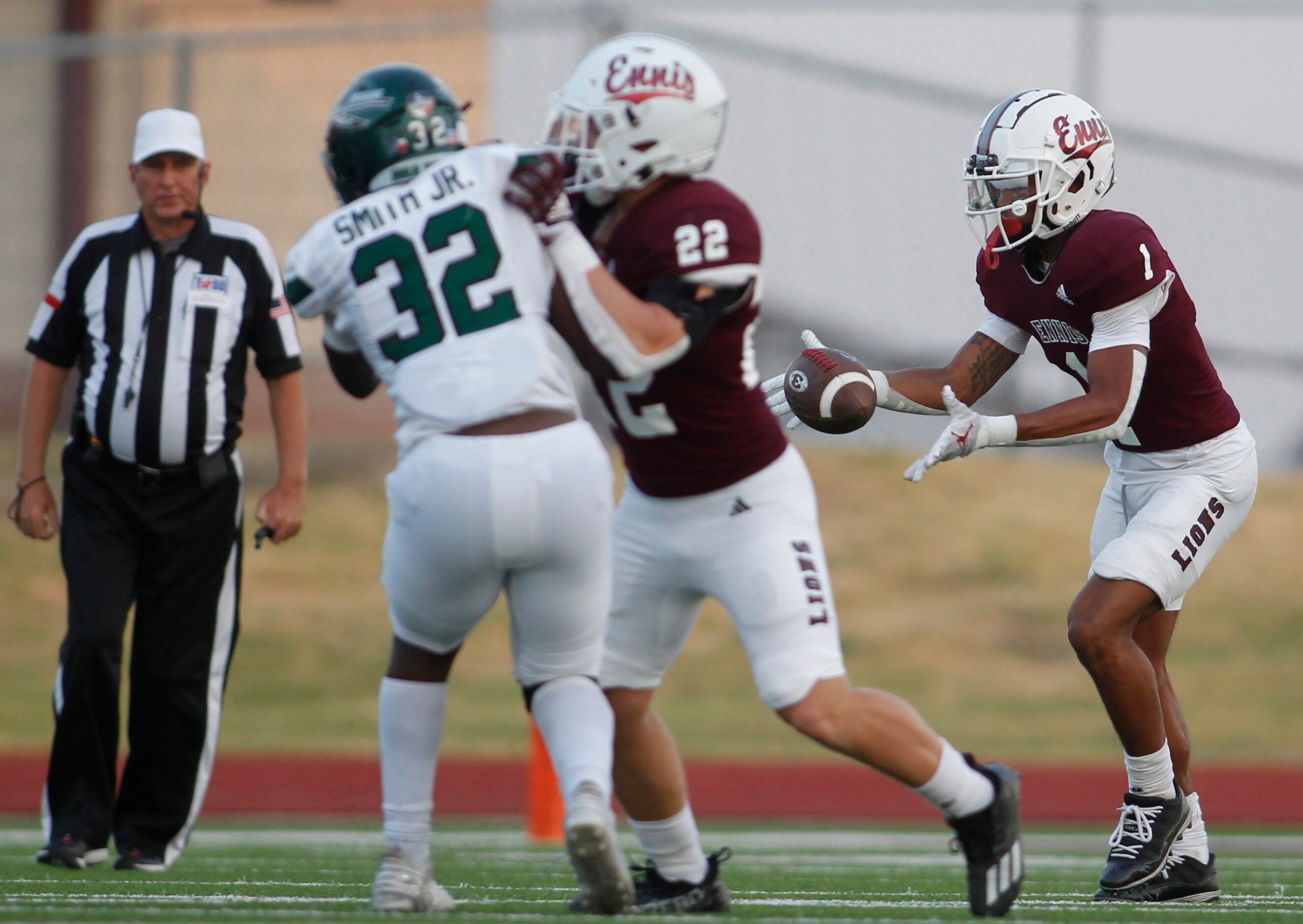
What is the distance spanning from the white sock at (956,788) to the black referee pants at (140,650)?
217 centimetres

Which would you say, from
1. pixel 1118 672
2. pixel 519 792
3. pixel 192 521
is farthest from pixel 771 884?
pixel 519 792

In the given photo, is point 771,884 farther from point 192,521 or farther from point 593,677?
point 192,521

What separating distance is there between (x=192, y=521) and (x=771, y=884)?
5.87ft

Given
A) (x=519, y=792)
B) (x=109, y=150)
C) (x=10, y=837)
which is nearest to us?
(x=10, y=837)

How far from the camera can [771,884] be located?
161 inches

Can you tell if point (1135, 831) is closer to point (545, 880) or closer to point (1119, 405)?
point (1119, 405)

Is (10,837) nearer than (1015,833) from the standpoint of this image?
No

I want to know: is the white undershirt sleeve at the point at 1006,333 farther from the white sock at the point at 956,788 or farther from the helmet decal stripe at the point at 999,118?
the white sock at the point at 956,788

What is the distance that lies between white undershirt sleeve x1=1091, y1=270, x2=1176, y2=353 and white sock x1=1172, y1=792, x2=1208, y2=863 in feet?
3.72

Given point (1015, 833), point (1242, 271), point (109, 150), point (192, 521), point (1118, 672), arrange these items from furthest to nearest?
point (109, 150) → point (1242, 271) → point (192, 521) → point (1118, 672) → point (1015, 833)

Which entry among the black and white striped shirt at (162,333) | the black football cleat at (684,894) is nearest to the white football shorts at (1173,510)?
the black football cleat at (684,894)

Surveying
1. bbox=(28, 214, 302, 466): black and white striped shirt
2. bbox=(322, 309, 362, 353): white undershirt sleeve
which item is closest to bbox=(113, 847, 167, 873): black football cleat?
bbox=(28, 214, 302, 466): black and white striped shirt

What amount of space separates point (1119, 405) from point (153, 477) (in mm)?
2466

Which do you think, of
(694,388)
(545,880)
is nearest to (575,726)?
(694,388)
